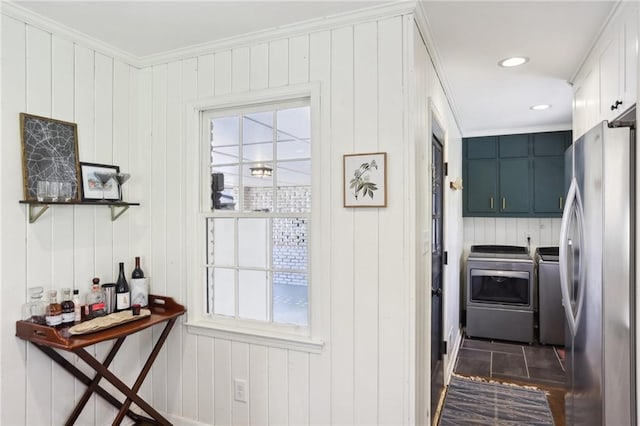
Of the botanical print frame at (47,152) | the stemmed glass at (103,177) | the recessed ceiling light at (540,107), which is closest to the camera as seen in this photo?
the botanical print frame at (47,152)

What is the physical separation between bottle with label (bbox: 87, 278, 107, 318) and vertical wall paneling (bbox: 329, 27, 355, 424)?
1361 millimetres

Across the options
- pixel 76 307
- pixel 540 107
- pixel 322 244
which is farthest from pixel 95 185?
pixel 540 107

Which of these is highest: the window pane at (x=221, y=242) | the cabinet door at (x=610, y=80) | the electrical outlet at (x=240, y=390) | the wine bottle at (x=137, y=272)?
the cabinet door at (x=610, y=80)

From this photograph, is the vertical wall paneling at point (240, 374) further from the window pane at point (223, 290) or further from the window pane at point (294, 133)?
the window pane at point (294, 133)

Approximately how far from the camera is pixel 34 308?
2.01 meters

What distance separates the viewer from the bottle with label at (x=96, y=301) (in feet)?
7.29

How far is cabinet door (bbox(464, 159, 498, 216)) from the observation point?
475 centimetres

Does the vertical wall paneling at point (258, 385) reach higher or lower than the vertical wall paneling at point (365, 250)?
lower

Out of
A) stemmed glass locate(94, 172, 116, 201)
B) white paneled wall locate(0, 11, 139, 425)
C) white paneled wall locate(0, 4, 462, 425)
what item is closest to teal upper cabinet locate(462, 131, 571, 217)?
white paneled wall locate(0, 4, 462, 425)

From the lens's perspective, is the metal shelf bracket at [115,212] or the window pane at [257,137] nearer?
the window pane at [257,137]

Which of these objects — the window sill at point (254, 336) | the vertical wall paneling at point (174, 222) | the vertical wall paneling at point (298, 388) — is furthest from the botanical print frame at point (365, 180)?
the vertical wall paneling at point (174, 222)

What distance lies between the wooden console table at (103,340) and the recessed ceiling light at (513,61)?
269cm

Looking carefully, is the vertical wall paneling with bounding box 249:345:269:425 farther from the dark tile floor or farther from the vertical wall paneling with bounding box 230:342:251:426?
the dark tile floor

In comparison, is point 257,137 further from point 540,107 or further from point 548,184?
point 548,184
